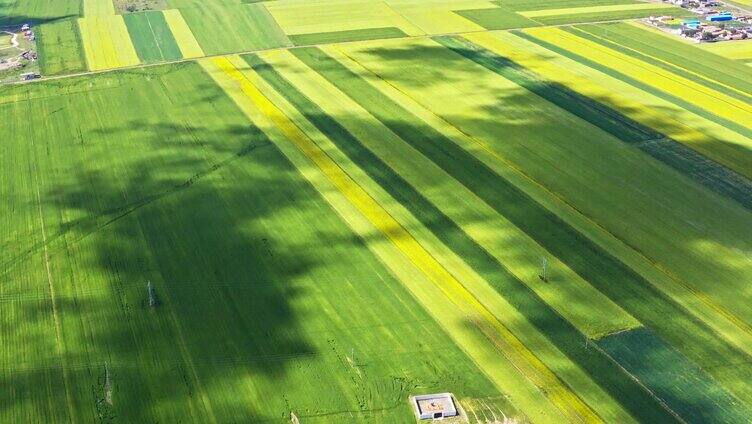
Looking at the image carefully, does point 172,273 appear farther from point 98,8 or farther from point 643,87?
point 98,8

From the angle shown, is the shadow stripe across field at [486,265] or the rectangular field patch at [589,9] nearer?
the shadow stripe across field at [486,265]

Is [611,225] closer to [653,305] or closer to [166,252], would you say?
[653,305]

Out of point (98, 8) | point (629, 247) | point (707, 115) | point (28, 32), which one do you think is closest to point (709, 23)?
point (707, 115)

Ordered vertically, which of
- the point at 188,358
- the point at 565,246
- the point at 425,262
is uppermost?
the point at 565,246

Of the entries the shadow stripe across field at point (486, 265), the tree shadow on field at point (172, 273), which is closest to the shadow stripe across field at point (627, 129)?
the shadow stripe across field at point (486, 265)

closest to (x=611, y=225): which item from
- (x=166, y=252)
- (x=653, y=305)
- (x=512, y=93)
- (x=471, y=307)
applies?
(x=653, y=305)

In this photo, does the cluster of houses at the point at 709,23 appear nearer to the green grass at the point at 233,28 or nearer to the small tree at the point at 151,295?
the green grass at the point at 233,28

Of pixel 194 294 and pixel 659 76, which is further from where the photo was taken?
pixel 659 76
